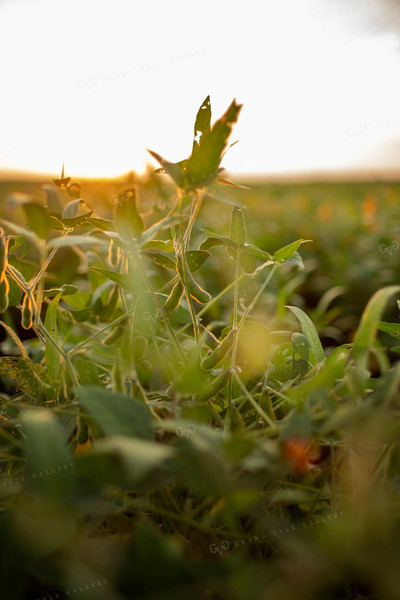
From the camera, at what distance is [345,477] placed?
34cm

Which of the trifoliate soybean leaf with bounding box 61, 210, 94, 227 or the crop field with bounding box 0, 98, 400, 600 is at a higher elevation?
the trifoliate soybean leaf with bounding box 61, 210, 94, 227

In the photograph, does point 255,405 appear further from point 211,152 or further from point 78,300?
point 78,300

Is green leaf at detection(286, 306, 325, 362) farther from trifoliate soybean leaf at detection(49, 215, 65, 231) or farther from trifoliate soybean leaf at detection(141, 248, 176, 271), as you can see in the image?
trifoliate soybean leaf at detection(49, 215, 65, 231)

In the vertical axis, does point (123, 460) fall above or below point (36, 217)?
below

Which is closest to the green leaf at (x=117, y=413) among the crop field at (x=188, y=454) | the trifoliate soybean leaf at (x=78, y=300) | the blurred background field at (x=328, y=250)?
the crop field at (x=188, y=454)

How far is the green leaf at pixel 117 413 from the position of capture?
0.24m

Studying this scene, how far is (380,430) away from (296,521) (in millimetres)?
138

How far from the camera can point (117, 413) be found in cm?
25

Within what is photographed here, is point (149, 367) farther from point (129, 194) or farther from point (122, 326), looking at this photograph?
point (129, 194)

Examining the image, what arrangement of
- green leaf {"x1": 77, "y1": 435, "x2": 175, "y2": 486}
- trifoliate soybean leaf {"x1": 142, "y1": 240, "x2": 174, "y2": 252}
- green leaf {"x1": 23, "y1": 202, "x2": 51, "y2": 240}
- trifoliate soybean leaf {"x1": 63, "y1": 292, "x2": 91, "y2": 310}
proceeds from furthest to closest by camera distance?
trifoliate soybean leaf {"x1": 63, "y1": 292, "x2": 91, "y2": 310}, trifoliate soybean leaf {"x1": 142, "y1": 240, "x2": 174, "y2": 252}, green leaf {"x1": 23, "y1": 202, "x2": 51, "y2": 240}, green leaf {"x1": 77, "y1": 435, "x2": 175, "y2": 486}

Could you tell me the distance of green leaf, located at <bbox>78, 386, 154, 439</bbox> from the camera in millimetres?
245

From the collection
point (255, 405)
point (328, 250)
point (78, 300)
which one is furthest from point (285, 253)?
point (328, 250)

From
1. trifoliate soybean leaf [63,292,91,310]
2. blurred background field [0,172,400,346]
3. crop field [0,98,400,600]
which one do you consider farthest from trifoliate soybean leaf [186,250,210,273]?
blurred background field [0,172,400,346]

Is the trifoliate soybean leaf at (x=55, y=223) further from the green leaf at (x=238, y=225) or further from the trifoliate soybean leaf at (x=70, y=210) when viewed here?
the green leaf at (x=238, y=225)
